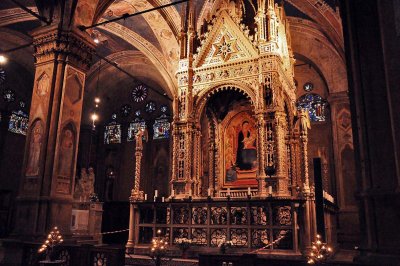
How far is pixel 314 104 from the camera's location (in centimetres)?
1853

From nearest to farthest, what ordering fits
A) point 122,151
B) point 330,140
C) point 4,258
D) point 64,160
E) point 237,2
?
1. point 4,258
2. point 64,160
3. point 237,2
4. point 330,140
5. point 122,151

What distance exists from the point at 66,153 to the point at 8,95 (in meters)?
13.0

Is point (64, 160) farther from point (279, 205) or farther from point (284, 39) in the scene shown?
point (284, 39)

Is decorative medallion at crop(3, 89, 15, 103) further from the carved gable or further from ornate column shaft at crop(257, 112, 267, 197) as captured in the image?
ornate column shaft at crop(257, 112, 267, 197)

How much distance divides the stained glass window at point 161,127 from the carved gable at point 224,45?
933 cm

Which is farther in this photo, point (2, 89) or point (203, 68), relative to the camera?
point (2, 89)

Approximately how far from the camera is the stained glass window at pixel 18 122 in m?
19.9

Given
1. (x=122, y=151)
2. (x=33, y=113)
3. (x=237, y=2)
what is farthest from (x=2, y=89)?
(x=237, y=2)

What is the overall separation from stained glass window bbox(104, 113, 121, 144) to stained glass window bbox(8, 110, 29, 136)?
4.86 meters

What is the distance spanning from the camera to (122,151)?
22.4 metres

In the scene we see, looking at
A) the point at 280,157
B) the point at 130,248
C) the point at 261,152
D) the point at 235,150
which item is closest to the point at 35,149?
the point at 130,248

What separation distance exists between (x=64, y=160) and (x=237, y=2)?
333 inches

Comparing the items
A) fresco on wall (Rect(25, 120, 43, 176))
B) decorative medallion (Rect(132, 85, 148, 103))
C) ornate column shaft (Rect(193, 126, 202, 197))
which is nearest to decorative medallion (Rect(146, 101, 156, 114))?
decorative medallion (Rect(132, 85, 148, 103))

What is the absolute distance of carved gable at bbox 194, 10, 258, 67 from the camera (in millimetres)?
12094
